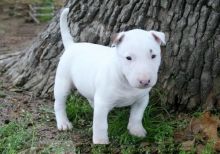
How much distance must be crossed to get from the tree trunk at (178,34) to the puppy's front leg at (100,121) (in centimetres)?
93

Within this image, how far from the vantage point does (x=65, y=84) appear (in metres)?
5.02

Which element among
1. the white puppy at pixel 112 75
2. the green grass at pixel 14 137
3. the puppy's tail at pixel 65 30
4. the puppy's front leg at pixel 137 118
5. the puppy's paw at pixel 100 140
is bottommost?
the green grass at pixel 14 137

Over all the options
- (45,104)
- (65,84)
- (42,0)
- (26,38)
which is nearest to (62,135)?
(65,84)

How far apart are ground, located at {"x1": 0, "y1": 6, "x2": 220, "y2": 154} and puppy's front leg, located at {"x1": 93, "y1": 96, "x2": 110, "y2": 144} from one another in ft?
0.22

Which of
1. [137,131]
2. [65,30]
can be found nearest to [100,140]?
[137,131]

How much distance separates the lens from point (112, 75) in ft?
14.4

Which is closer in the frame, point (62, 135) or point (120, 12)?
point (62, 135)

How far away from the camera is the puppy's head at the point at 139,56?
3990 mm

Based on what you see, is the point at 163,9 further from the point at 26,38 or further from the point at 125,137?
the point at 26,38

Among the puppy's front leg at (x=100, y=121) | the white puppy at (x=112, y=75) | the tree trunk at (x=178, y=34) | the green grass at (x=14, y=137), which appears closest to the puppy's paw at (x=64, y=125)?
the white puppy at (x=112, y=75)

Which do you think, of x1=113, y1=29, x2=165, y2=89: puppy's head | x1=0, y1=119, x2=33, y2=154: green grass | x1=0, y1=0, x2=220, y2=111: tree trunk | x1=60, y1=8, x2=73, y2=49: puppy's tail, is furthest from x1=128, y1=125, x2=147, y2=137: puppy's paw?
x1=60, y1=8, x2=73, y2=49: puppy's tail

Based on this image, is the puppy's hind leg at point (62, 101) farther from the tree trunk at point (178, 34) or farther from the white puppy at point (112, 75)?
the tree trunk at point (178, 34)

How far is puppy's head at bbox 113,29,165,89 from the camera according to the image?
3990 mm

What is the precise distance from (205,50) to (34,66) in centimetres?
218
